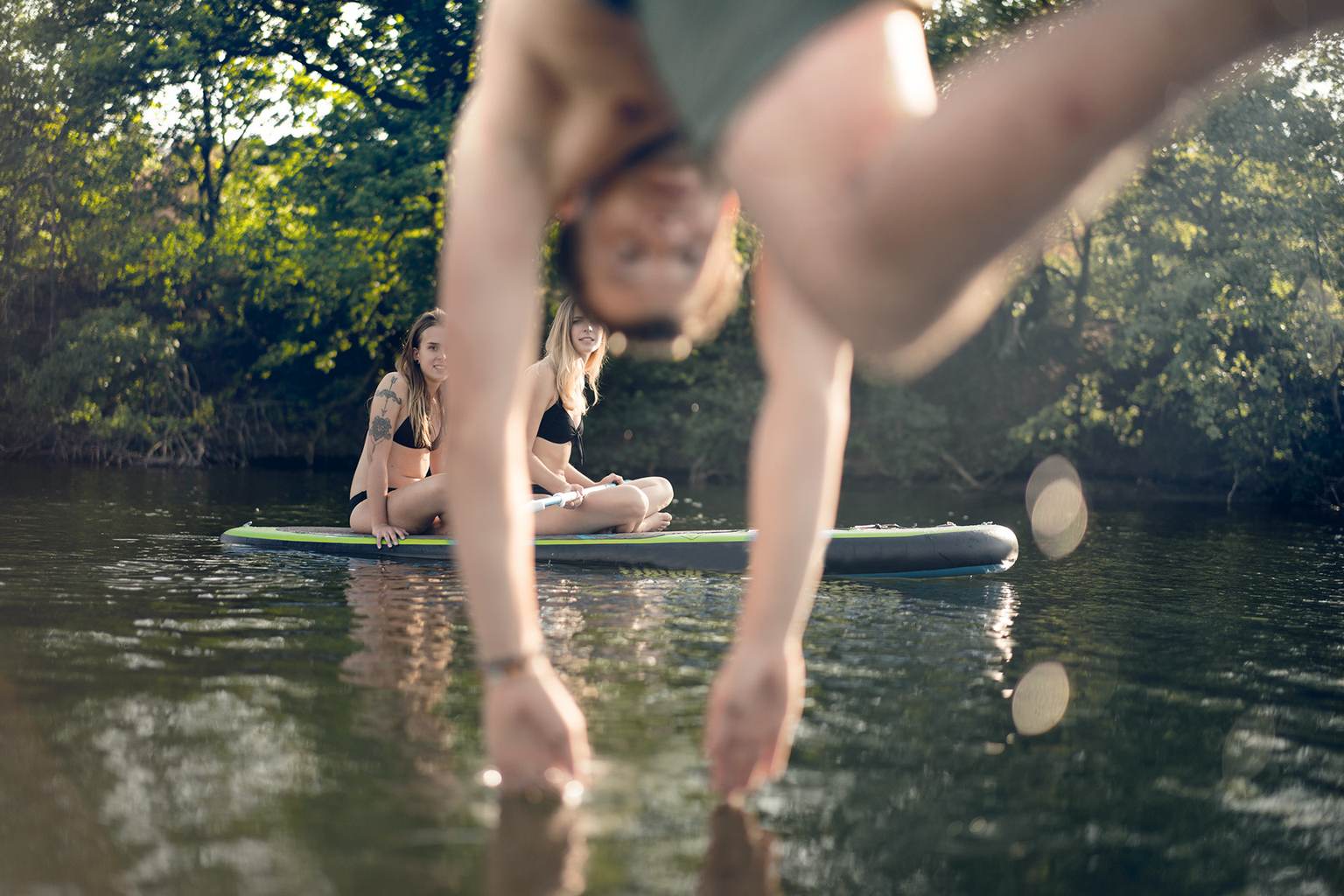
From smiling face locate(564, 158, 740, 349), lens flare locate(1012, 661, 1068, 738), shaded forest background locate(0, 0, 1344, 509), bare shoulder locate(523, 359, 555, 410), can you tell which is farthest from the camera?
shaded forest background locate(0, 0, 1344, 509)

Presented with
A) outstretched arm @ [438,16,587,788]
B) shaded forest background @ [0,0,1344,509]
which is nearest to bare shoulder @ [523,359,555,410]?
outstretched arm @ [438,16,587,788]


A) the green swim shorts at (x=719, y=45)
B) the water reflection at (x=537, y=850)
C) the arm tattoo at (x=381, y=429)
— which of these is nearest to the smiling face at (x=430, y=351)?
the arm tattoo at (x=381, y=429)

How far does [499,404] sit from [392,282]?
670 inches

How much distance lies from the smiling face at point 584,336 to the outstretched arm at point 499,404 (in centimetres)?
486

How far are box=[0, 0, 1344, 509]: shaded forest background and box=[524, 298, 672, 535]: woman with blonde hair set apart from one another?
385 inches

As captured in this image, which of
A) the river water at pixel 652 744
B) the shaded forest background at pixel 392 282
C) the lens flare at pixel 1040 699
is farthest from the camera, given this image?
the shaded forest background at pixel 392 282

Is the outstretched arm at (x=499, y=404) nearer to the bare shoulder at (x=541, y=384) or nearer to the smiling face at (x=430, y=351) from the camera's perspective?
the smiling face at (x=430, y=351)

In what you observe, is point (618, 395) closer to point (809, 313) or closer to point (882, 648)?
point (882, 648)

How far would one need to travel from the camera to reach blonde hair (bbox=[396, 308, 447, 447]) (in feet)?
21.7

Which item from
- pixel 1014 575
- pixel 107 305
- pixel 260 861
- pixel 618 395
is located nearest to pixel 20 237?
pixel 107 305

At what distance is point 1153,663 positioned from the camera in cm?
406

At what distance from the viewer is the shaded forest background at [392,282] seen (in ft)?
49.4

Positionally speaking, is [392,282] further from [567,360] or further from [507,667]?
[507,667]

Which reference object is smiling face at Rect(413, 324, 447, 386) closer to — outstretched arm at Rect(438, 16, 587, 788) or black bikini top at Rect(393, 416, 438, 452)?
black bikini top at Rect(393, 416, 438, 452)
